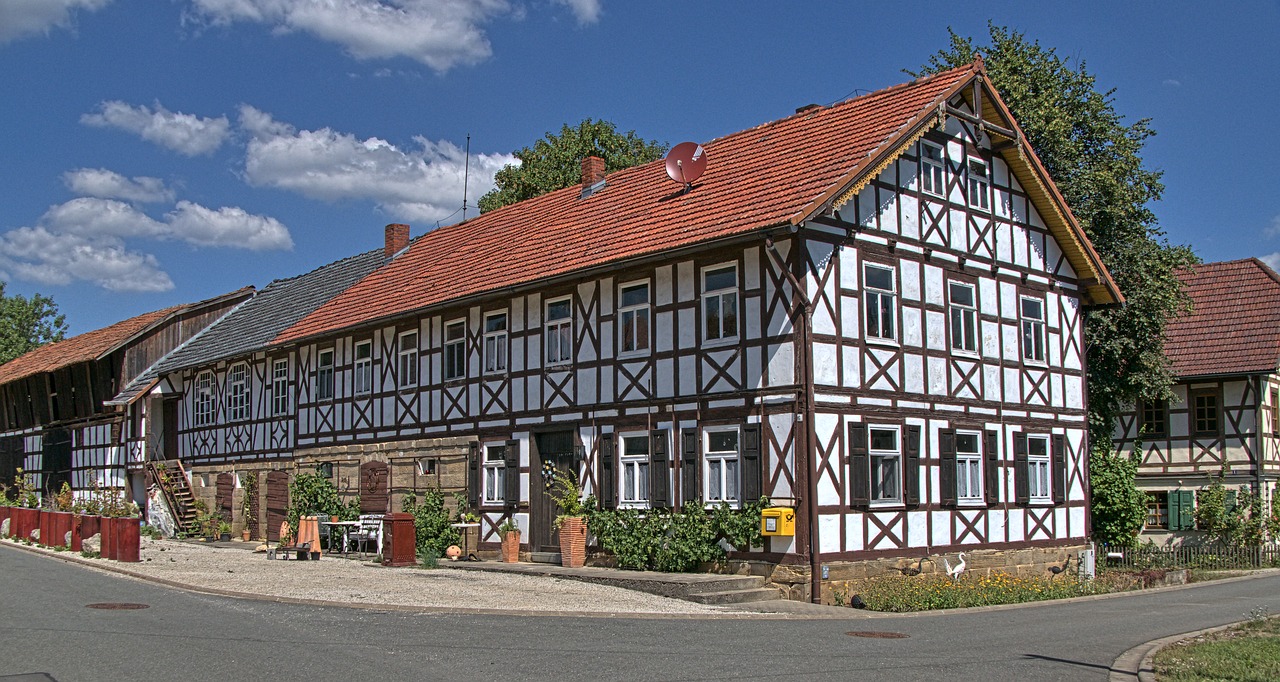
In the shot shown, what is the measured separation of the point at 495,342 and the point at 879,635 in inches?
538

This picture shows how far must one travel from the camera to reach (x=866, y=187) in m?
22.0

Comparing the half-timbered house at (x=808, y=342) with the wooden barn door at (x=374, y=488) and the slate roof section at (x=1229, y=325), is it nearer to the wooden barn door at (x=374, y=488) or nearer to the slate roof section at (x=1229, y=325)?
the wooden barn door at (x=374, y=488)


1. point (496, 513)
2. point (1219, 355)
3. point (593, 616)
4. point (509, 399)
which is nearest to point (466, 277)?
point (509, 399)

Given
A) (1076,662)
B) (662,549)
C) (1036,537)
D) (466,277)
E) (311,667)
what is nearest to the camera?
(311,667)

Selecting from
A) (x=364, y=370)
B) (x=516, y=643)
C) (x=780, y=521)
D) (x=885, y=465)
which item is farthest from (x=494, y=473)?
(x=516, y=643)

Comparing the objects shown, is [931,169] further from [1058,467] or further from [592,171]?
Answer: [592,171]

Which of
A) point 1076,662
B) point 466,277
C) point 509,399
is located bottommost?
point 1076,662

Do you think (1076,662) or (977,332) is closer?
(1076,662)

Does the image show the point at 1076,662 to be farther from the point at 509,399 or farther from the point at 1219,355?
the point at 1219,355

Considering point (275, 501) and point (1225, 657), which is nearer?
point (1225, 657)

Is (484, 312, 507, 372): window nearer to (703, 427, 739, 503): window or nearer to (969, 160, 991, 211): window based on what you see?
(703, 427, 739, 503): window

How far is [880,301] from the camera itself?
72.1 ft

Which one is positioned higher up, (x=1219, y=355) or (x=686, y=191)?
(x=686, y=191)

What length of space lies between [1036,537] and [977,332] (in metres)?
4.56
